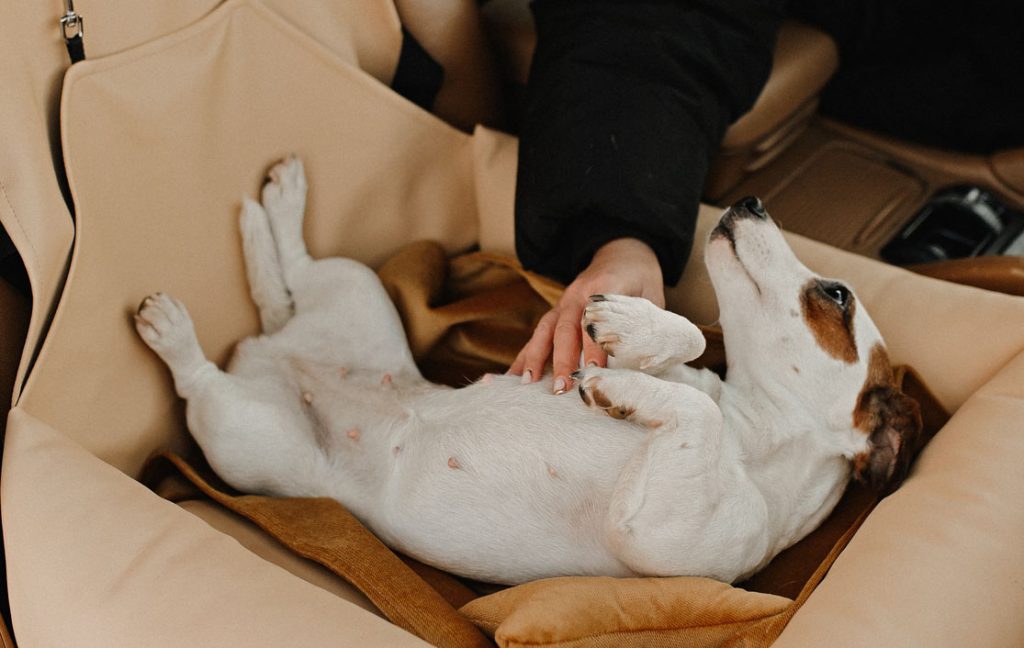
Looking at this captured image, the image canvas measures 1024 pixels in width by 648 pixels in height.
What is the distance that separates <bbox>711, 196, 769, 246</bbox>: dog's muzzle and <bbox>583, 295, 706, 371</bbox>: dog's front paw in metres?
0.26

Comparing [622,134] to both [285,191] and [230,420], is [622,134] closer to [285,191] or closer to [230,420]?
[285,191]

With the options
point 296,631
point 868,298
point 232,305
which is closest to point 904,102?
point 868,298

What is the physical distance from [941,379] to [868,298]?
199 mm

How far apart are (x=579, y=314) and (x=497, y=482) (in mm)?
316

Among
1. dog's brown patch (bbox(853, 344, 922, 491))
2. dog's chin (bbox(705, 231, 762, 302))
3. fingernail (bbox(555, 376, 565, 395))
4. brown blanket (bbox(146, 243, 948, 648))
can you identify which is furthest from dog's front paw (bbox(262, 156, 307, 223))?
dog's brown patch (bbox(853, 344, 922, 491))

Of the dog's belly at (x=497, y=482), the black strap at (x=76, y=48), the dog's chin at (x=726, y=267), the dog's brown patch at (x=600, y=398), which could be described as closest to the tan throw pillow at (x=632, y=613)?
the dog's belly at (x=497, y=482)

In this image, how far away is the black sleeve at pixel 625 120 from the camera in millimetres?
1682

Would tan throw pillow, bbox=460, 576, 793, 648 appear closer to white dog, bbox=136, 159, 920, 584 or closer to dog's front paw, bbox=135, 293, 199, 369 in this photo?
white dog, bbox=136, 159, 920, 584

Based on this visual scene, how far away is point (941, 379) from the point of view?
61.2 inches

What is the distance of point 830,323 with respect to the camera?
149cm

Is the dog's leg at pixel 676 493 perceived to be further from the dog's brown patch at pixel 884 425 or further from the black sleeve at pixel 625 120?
the black sleeve at pixel 625 120

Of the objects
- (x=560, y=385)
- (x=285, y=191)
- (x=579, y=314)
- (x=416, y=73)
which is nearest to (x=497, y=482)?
(x=560, y=385)

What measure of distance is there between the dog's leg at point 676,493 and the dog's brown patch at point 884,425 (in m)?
0.22

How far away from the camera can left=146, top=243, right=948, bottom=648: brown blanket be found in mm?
1143
